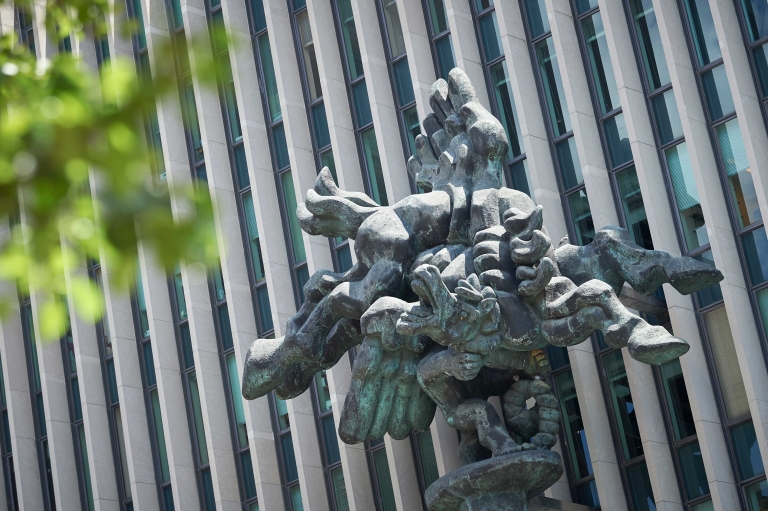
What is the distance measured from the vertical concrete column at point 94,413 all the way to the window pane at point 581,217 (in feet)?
31.6

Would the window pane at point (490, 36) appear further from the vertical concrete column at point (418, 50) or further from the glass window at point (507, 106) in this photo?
the vertical concrete column at point (418, 50)

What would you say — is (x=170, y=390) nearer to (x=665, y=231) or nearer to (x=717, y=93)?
(x=665, y=231)

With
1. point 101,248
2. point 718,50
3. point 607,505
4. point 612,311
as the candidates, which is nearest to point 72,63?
point 101,248

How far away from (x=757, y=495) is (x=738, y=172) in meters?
4.27

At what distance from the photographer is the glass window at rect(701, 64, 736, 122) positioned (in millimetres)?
20047

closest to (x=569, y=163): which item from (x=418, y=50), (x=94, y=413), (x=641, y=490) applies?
(x=418, y=50)

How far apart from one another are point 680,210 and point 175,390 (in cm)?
995

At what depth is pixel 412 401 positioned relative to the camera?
1384cm

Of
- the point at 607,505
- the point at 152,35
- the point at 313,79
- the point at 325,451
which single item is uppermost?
the point at 152,35

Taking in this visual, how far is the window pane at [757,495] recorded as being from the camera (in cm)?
1864

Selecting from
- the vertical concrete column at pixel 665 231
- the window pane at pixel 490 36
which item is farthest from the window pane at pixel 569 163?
the window pane at pixel 490 36

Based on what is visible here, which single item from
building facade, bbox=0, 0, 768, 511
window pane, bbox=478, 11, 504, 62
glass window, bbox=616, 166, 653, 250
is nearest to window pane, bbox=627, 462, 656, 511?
building facade, bbox=0, 0, 768, 511

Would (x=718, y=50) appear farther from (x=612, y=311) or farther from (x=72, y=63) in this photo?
(x=72, y=63)

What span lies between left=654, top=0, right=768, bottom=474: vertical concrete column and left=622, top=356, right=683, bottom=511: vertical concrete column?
1343mm
